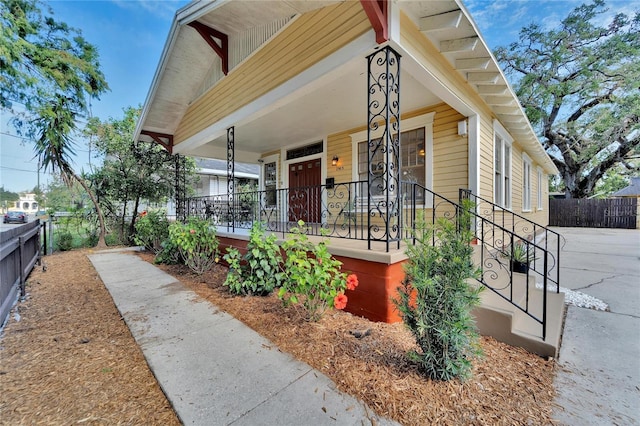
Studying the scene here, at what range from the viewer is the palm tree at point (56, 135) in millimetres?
6680

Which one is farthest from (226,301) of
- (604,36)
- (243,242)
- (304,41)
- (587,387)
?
(604,36)

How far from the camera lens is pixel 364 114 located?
569cm

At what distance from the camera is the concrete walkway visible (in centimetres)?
157

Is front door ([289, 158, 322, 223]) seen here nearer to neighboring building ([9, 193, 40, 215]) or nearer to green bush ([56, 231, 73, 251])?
green bush ([56, 231, 73, 251])

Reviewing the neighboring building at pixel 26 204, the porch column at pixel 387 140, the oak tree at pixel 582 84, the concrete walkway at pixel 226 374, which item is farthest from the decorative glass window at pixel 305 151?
the neighboring building at pixel 26 204

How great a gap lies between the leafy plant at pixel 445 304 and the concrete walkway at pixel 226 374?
22.8 inches

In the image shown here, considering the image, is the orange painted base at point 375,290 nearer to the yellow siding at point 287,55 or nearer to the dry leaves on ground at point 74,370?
the dry leaves on ground at point 74,370

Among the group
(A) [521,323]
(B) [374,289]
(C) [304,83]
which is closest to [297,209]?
(C) [304,83]

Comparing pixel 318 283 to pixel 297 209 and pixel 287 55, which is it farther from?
pixel 297 209

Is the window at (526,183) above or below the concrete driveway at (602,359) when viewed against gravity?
above

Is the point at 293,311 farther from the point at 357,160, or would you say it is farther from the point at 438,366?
the point at 357,160

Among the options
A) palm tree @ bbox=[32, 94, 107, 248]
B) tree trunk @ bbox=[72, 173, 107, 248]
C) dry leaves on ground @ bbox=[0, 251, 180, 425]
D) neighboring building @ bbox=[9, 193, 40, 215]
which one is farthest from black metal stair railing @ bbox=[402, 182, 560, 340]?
neighboring building @ bbox=[9, 193, 40, 215]

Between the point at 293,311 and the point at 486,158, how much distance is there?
180 inches

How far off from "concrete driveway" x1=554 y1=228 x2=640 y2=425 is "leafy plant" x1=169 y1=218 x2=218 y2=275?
4.55 meters
